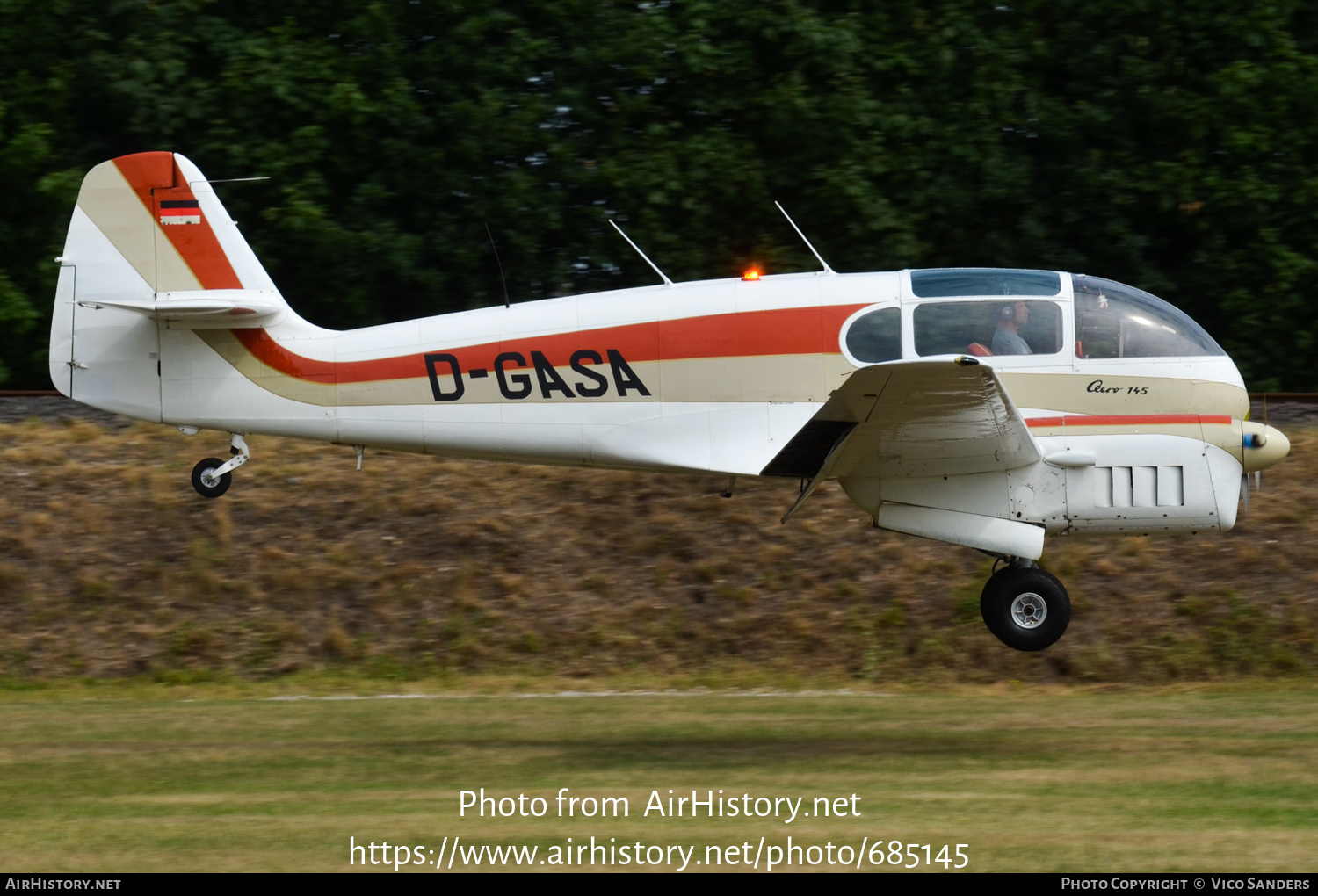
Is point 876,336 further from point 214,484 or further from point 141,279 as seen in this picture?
point 141,279

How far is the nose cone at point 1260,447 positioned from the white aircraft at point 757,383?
1cm

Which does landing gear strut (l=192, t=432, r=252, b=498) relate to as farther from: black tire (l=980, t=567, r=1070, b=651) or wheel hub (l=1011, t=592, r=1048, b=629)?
wheel hub (l=1011, t=592, r=1048, b=629)

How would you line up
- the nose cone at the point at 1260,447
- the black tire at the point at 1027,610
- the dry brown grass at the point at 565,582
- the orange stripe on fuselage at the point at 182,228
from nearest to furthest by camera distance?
the nose cone at the point at 1260,447 → the black tire at the point at 1027,610 → the orange stripe on fuselage at the point at 182,228 → the dry brown grass at the point at 565,582

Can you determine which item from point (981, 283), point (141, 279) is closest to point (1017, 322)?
point (981, 283)

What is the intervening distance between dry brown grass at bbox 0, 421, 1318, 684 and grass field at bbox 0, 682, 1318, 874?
3.05ft

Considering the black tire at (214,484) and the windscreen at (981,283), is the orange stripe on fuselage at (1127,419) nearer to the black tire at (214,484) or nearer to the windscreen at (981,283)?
the windscreen at (981,283)

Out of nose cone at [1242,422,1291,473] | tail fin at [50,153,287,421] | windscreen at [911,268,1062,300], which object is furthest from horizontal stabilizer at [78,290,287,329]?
nose cone at [1242,422,1291,473]

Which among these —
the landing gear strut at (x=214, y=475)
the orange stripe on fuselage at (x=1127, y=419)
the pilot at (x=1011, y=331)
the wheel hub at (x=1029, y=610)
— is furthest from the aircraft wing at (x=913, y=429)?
the landing gear strut at (x=214, y=475)

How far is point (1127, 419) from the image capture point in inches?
398

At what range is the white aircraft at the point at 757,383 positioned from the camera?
397 inches

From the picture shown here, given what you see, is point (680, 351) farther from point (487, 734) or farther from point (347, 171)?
point (347, 171)

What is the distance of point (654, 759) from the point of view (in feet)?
31.8

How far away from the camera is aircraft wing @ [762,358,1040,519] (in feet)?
29.4

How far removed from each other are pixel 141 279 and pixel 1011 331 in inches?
246
